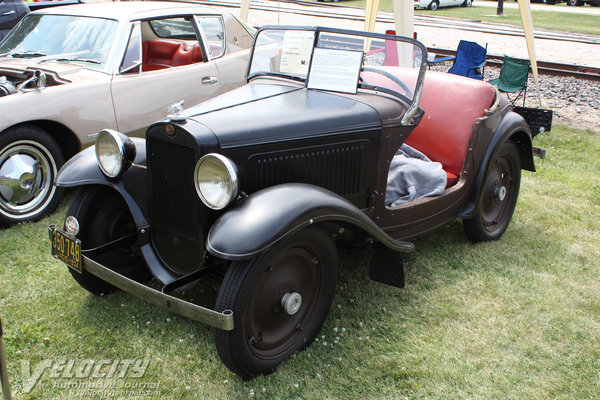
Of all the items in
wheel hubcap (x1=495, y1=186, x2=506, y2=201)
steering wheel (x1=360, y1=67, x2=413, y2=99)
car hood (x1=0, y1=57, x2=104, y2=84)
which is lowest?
wheel hubcap (x1=495, y1=186, x2=506, y2=201)

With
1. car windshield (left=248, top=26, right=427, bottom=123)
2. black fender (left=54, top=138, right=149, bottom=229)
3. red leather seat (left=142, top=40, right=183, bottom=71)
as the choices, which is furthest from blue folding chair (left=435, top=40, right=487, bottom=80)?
black fender (left=54, top=138, right=149, bottom=229)

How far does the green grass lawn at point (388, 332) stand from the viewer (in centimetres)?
277

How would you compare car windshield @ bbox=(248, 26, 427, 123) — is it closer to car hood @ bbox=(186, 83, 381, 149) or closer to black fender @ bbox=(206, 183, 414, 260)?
car hood @ bbox=(186, 83, 381, 149)

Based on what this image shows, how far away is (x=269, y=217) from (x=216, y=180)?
35cm

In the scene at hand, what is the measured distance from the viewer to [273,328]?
290 cm

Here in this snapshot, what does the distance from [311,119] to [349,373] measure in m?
1.43

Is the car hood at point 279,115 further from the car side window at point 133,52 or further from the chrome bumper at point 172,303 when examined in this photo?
the car side window at point 133,52

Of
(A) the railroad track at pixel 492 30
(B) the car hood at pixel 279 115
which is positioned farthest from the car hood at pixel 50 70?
(A) the railroad track at pixel 492 30

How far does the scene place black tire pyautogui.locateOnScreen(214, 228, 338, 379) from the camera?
2574mm

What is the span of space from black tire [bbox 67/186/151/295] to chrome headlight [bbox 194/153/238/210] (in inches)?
33.9

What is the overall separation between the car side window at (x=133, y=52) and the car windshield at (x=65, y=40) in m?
0.17

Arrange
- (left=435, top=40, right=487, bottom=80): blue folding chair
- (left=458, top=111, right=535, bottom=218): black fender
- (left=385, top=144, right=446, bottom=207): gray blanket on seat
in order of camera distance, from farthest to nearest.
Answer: (left=435, top=40, right=487, bottom=80): blue folding chair, (left=458, top=111, right=535, bottom=218): black fender, (left=385, top=144, right=446, bottom=207): gray blanket on seat

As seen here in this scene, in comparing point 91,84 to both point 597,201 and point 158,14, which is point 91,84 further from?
point 597,201

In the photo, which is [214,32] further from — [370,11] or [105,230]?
[105,230]
